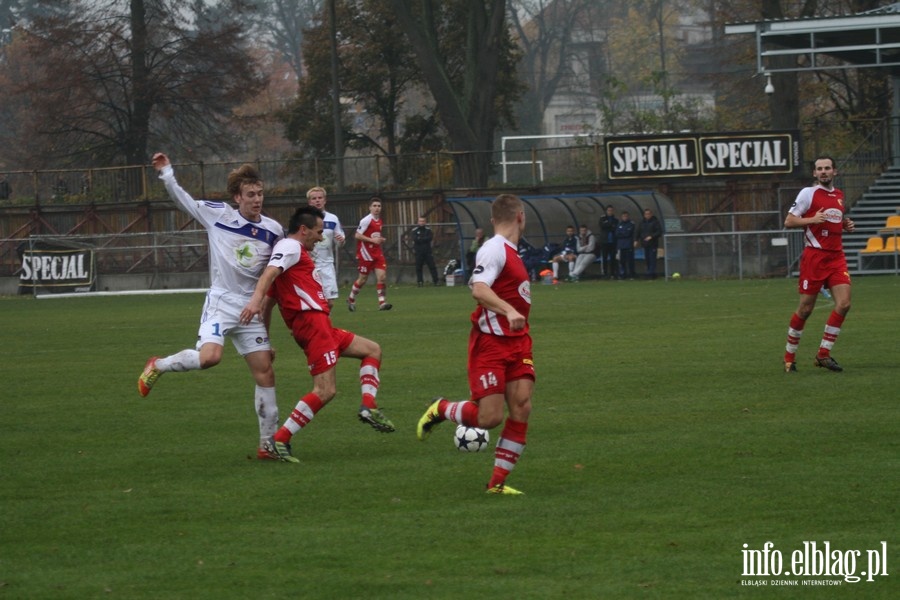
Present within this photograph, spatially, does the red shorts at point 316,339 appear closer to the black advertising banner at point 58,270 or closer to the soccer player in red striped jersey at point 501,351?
the soccer player in red striped jersey at point 501,351

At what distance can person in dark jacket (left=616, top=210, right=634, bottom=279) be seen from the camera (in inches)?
1474

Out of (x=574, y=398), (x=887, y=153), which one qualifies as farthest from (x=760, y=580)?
(x=887, y=153)

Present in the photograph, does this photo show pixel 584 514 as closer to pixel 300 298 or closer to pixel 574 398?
pixel 300 298

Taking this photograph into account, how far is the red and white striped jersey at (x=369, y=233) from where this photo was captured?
85.7 ft

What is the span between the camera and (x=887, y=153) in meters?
40.6

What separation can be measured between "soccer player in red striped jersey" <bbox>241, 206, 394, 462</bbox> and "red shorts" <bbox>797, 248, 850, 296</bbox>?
5929 millimetres

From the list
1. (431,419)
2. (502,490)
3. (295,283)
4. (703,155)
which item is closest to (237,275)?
(295,283)

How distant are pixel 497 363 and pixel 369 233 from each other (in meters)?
18.4

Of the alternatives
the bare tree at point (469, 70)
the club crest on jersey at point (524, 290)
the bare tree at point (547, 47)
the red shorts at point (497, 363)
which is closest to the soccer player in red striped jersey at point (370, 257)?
the club crest on jersey at point (524, 290)

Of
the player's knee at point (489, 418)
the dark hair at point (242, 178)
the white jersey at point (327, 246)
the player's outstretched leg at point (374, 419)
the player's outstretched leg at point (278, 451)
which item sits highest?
the dark hair at point (242, 178)

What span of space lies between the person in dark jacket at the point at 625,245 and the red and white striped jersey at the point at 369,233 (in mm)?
11731

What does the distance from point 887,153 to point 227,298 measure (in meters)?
33.7

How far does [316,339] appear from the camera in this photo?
1004 cm

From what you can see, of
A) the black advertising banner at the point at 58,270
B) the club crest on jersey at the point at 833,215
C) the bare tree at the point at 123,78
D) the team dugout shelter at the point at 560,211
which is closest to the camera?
the club crest on jersey at the point at 833,215
